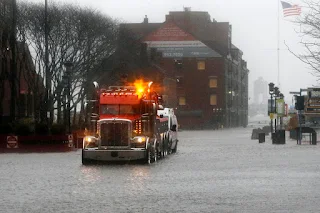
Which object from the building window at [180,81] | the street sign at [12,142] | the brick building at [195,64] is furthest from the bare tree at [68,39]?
the building window at [180,81]

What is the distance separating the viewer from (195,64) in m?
151

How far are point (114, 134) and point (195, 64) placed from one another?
4487 inches

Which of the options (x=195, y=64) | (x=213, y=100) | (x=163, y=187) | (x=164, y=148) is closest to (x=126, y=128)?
(x=164, y=148)

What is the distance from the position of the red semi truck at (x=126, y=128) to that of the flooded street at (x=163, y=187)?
3.92ft

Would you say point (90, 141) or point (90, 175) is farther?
point (90, 141)

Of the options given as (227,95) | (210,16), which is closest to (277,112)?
(227,95)

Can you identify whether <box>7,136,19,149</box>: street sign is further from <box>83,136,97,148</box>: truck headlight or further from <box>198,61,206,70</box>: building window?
<box>198,61,206,70</box>: building window

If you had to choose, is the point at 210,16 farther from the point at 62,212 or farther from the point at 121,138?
the point at 62,212

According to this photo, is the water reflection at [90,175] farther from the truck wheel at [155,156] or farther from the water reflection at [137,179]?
the truck wheel at [155,156]

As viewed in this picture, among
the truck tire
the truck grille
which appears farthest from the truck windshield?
the truck tire

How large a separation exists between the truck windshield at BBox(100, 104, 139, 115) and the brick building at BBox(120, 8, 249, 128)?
97334mm

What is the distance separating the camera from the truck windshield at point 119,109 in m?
39.8

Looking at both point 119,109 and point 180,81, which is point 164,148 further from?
point 180,81

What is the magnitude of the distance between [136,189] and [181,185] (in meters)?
1.86
